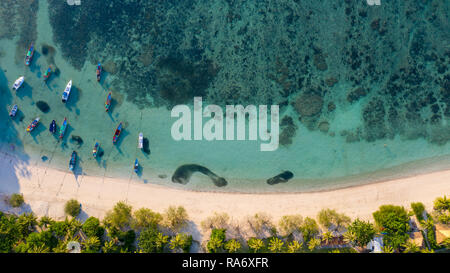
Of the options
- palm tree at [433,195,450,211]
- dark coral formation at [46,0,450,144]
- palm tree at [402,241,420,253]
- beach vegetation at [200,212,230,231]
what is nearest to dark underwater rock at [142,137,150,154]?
dark coral formation at [46,0,450,144]

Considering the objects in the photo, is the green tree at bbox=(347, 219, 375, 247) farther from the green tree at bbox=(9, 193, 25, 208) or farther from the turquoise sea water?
the green tree at bbox=(9, 193, 25, 208)

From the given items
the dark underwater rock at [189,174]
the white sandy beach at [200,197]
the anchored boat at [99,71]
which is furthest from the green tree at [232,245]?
the anchored boat at [99,71]

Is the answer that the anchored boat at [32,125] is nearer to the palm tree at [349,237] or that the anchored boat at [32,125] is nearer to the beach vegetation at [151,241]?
the beach vegetation at [151,241]

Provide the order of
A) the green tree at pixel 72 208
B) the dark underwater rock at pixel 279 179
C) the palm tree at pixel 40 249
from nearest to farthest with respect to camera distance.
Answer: the palm tree at pixel 40 249
the green tree at pixel 72 208
the dark underwater rock at pixel 279 179

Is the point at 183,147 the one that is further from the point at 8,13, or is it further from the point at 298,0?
the point at 8,13

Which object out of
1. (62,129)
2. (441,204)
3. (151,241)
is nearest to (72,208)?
(62,129)
